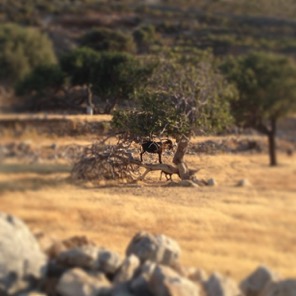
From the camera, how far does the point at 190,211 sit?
2.98m

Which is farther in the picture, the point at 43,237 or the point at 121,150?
the point at 121,150

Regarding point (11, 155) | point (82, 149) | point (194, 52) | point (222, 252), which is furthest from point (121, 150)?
point (194, 52)

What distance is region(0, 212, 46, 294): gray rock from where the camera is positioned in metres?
2.96

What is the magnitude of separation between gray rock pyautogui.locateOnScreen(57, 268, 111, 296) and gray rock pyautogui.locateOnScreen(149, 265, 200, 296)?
1.02 ft

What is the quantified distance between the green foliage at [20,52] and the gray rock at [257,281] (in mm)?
19457

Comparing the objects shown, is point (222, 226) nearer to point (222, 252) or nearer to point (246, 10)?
point (222, 252)

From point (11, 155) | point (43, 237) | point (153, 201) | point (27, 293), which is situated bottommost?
point (27, 293)

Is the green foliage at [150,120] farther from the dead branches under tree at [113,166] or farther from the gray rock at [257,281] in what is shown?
the gray rock at [257,281]

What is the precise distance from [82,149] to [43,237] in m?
0.84

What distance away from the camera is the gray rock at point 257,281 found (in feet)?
8.55

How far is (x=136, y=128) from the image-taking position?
10.7ft

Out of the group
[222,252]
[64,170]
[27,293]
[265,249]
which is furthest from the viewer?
[64,170]

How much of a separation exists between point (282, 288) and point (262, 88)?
25.0 feet

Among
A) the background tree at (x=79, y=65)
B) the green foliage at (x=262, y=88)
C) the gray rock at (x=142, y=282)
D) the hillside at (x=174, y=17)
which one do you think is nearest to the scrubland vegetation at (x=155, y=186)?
the gray rock at (x=142, y=282)
